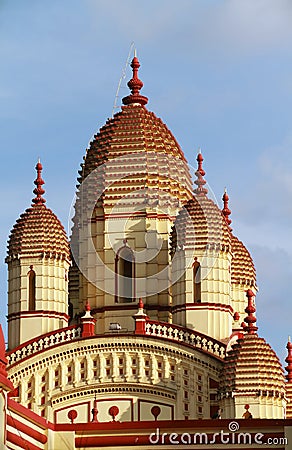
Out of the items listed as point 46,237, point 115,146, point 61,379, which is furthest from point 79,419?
point 115,146

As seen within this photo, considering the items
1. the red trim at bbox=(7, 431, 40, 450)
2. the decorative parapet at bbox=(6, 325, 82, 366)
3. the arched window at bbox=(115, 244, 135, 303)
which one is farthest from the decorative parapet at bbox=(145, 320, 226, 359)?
the red trim at bbox=(7, 431, 40, 450)

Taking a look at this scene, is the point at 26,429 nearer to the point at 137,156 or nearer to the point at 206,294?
the point at 206,294

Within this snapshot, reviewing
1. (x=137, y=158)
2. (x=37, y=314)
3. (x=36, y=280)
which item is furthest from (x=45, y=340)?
(x=137, y=158)

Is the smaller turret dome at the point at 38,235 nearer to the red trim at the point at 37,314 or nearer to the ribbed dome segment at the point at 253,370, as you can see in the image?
the red trim at the point at 37,314

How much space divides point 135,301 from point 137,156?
484 centimetres

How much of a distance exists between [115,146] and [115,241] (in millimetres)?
3402

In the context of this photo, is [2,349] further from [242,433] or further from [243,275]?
[243,275]

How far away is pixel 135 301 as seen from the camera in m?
56.8

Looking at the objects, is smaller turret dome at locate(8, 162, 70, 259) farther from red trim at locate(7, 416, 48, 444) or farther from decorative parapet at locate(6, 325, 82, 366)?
red trim at locate(7, 416, 48, 444)

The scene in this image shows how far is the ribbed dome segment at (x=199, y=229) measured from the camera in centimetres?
5534

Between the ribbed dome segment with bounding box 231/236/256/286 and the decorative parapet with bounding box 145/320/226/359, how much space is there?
A: 24.9ft

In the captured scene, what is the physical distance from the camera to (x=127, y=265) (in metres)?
57.6

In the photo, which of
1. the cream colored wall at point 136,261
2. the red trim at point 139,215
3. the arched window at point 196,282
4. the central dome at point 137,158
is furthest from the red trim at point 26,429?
the central dome at point 137,158

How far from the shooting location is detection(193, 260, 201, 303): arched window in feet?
182
